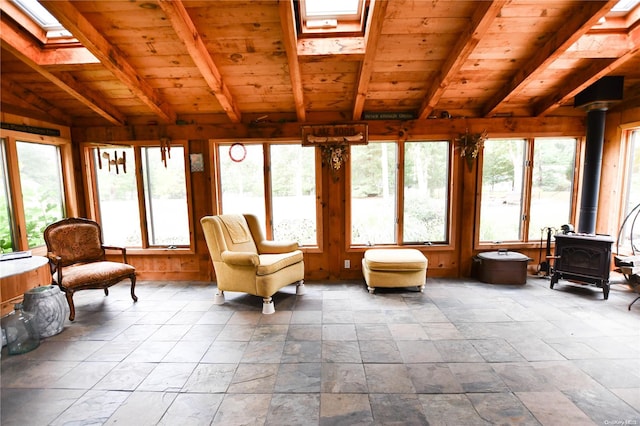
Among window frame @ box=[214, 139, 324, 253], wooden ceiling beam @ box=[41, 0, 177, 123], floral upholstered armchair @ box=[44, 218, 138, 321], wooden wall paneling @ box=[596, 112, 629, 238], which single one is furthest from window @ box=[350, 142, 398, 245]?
floral upholstered armchair @ box=[44, 218, 138, 321]

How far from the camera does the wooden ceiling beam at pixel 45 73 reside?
2.48 meters

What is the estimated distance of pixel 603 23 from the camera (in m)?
2.67

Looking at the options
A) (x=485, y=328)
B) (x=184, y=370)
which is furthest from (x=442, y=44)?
(x=184, y=370)

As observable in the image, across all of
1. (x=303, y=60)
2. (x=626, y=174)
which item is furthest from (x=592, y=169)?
(x=303, y=60)

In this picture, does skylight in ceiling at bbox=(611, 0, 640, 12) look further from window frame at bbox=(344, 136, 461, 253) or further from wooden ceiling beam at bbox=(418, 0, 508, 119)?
window frame at bbox=(344, 136, 461, 253)

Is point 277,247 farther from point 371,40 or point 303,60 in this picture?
point 371,40

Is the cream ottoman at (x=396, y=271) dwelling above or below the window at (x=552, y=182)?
below

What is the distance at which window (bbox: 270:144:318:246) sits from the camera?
402cm

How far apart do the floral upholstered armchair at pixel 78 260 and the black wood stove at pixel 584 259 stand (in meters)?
5.11

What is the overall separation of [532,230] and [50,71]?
20.2 feet

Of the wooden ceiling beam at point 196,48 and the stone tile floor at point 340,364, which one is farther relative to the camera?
the wooden ceiling beam at point 196,48

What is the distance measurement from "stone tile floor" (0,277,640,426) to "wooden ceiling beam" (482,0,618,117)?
2428 mm

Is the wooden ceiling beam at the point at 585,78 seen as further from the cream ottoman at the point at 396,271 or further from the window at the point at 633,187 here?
the cream ottoman at the point at 396,271

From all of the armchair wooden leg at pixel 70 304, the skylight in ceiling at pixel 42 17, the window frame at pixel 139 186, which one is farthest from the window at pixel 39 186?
the skylight in ceiling at pixel 42 17
